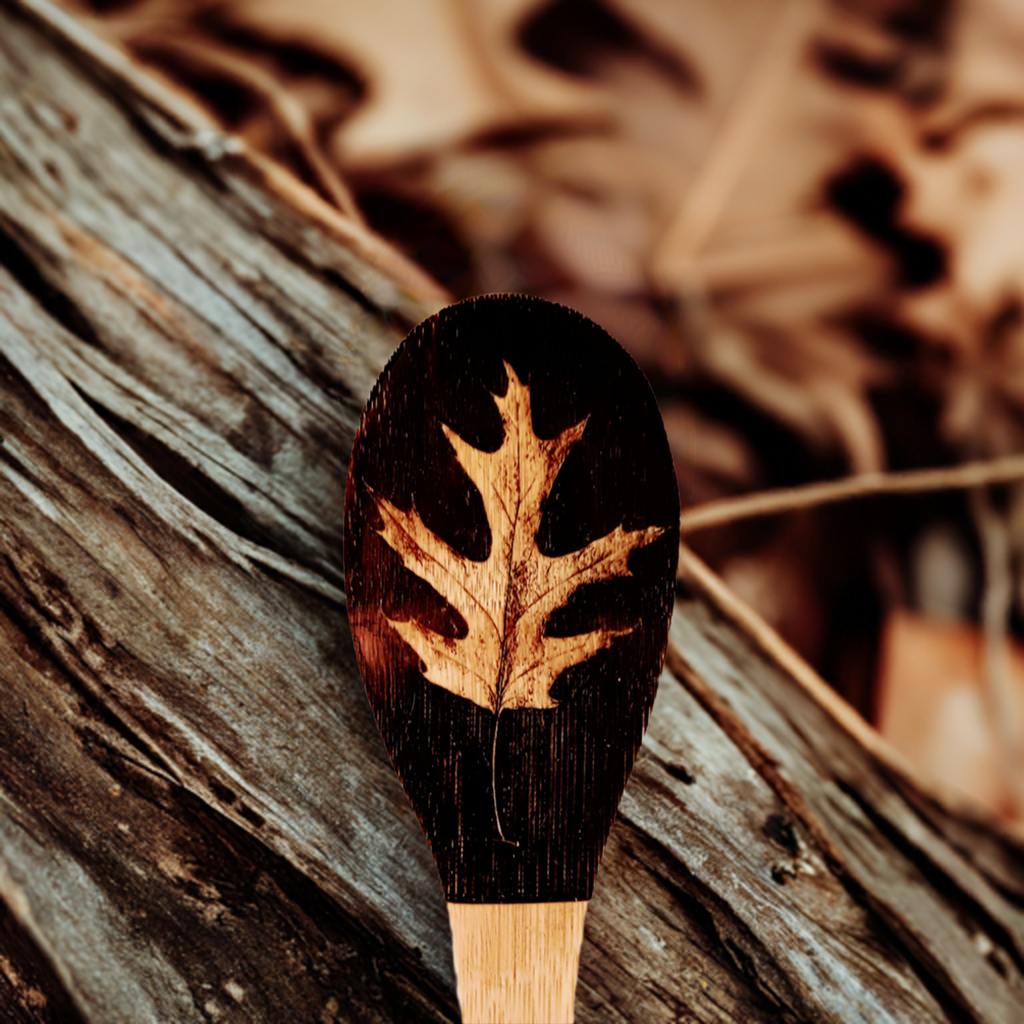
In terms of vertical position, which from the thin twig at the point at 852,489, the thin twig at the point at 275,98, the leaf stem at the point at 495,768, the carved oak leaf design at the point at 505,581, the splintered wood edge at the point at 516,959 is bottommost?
the splintered wood edge at the point at 516,959

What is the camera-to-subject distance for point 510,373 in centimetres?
45

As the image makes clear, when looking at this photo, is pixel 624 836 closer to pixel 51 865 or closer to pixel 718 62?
pixel 51 865

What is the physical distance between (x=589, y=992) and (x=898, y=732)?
1.18ft

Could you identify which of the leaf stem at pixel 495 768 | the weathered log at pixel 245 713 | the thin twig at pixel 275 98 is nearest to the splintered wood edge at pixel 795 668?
the weathered log at pixel 245 713

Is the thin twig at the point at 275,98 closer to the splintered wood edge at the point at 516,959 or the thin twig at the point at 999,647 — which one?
the splintered wood edge at the point at 516,959

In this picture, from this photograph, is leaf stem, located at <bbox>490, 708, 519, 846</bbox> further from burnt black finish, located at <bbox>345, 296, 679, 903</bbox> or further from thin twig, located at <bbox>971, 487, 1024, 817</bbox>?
thin twig, located at <bbox>971, 487, 1024, 817</bbox>

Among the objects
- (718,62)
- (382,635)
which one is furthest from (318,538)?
(718,62)

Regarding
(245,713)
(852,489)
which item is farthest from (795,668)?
(245,713)

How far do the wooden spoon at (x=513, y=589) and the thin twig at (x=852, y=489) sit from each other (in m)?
0.14

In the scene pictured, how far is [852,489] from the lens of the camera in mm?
643

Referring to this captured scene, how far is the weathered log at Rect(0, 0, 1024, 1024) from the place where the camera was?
0.40 metres

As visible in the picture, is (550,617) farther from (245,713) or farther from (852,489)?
(852,489)

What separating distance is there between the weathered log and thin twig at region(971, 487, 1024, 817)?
5.7 inches

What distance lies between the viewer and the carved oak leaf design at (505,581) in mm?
438
